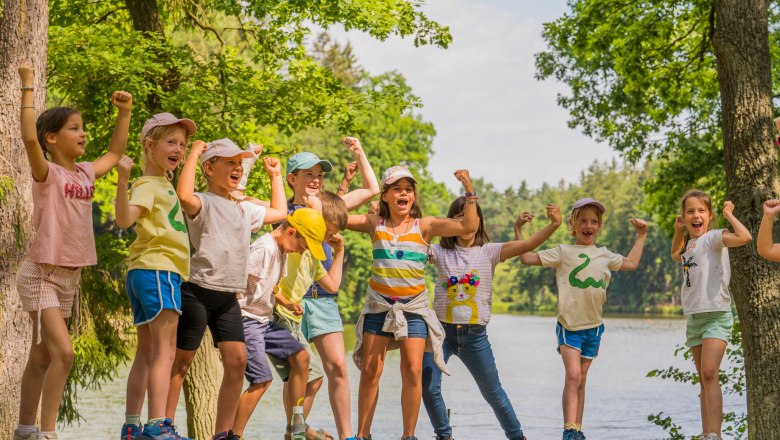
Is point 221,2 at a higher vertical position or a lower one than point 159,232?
higher

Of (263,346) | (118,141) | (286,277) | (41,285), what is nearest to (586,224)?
(286,277)

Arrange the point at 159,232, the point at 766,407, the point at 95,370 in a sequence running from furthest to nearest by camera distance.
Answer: the point at 95,370 → the point at 766,407 → the point at 159,232

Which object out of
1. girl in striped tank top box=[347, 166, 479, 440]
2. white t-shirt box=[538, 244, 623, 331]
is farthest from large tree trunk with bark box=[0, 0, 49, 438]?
white t-shirt box=[538, 244, 623, 331]

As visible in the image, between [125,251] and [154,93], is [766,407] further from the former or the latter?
[125,251]

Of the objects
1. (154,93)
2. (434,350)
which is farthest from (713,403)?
(154,93)

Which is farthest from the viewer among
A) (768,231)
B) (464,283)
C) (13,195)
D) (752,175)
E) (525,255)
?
(752,175)

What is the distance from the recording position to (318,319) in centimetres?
641

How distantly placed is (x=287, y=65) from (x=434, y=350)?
26.9 feet

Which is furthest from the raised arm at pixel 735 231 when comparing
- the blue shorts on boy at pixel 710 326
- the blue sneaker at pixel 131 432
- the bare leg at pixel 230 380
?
the blue sneaker at pixel 131 432

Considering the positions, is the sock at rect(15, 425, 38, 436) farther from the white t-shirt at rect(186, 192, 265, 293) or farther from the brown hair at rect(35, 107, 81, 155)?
the brown hair at rect(35, 107, 81, 155)

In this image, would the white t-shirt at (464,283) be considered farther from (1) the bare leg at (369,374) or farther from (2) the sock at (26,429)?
(2) the sock at (26,429)

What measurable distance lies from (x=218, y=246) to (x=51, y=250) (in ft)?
2.96

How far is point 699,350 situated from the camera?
7.07 metres

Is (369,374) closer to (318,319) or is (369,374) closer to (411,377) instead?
(411,377)
